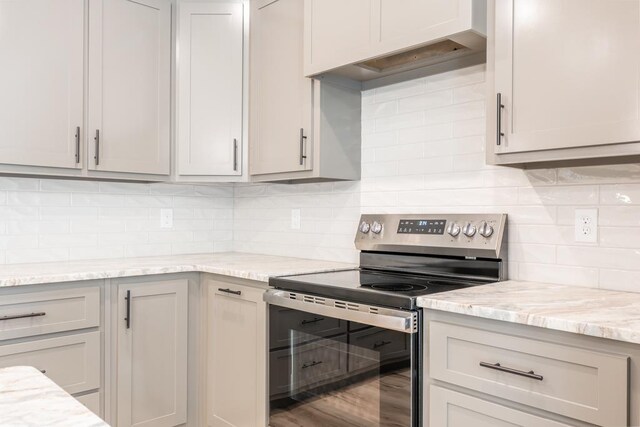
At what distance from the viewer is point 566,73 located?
155 centimetres

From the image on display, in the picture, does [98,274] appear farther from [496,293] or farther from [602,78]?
[602,78]

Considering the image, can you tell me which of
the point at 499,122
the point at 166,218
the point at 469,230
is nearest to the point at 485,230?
the point at 469,230

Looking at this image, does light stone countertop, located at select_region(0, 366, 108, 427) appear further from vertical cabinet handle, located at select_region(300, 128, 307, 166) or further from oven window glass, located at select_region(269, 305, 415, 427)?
vertical cabinet handle, located at select_region(300, 128, 307, 166)

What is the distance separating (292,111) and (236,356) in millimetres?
1212

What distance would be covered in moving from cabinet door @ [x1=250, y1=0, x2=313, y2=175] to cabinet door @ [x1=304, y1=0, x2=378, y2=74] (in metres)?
0.15

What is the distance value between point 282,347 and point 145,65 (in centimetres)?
166

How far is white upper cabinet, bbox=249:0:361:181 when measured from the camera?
243 cm

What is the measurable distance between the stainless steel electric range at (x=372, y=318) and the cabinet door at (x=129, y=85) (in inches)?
44.1

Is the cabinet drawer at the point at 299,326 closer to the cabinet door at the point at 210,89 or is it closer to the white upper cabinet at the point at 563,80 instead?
the white upper cabinet at the point at 563,80

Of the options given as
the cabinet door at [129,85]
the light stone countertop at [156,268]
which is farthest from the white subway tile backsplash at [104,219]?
the cabinet door at [129,85]

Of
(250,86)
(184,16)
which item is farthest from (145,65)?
(250,86)

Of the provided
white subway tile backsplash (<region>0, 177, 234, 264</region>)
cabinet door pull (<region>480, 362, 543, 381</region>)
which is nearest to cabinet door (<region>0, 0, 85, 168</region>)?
white subway tile backsplash (<region>0, 177, 234, 264</region>)

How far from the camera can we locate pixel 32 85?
2.32 m

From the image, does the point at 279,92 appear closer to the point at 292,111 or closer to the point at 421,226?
the point at 292,111
